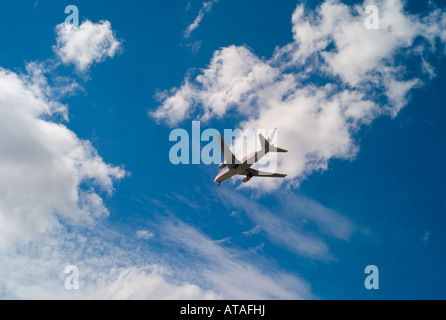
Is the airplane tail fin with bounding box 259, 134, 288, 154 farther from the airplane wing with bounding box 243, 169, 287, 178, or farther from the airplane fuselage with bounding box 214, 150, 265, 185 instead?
the airplane wing with bounding box 243, 169, 287, 178

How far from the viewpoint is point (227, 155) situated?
52.1 metres

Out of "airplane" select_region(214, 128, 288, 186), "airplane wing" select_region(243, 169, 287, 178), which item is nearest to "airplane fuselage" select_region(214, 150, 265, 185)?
"airplane" select_region(214, 128, 288, 186)

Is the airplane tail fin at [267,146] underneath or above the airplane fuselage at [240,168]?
above

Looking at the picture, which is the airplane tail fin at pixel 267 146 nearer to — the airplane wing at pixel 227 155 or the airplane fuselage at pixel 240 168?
the airplane fuselage at pixel 240 168

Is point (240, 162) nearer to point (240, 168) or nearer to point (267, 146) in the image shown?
point (240, 168)

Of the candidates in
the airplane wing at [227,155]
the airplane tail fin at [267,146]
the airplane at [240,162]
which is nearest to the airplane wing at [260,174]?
the airplane at [240,162]

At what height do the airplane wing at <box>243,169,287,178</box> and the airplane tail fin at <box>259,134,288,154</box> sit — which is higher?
the airplane tail fin at <box>259,134,288,154</box>

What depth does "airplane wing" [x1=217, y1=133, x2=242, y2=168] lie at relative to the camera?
50647mm

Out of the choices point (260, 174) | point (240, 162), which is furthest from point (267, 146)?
point (260, 174)

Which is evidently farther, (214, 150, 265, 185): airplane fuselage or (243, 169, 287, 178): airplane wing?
(243, 169, 287, 178): airplane wing

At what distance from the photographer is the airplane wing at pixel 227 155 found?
1994 inches
